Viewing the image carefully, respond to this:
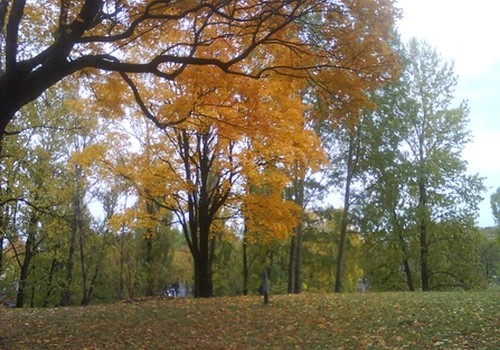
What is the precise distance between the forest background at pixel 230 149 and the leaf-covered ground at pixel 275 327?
3.55 m

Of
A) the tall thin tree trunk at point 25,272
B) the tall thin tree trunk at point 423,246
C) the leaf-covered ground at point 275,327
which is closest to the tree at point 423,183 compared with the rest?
the tall thin tree trunk at point 423,246

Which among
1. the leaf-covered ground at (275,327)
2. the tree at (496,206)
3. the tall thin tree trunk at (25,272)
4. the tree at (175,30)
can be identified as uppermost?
the tree at (496,206)

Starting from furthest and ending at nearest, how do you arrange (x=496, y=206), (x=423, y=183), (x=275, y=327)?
1. (x=496, y=206)
2. (x=423, y=183)
3. (x=275, y=327)

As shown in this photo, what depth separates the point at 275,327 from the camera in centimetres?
846

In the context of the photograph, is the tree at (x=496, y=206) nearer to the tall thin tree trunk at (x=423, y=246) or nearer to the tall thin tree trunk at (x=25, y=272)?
the tall thin tree trunk at (x=423, y=246)

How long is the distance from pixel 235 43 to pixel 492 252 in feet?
104

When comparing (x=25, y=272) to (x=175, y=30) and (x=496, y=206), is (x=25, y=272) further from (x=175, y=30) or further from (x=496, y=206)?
(x=496, y=206)

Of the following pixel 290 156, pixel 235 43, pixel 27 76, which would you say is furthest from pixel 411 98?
pixel 27 76

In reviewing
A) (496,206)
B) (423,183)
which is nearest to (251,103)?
(423,183)

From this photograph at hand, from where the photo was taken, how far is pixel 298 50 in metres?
8.11

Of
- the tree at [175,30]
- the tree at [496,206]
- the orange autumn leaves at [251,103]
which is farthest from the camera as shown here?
the tree at [496,206]

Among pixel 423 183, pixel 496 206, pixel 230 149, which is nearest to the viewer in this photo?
pixel 230 149

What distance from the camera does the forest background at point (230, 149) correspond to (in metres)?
7.67

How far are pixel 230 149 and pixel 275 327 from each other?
8.42 meters
